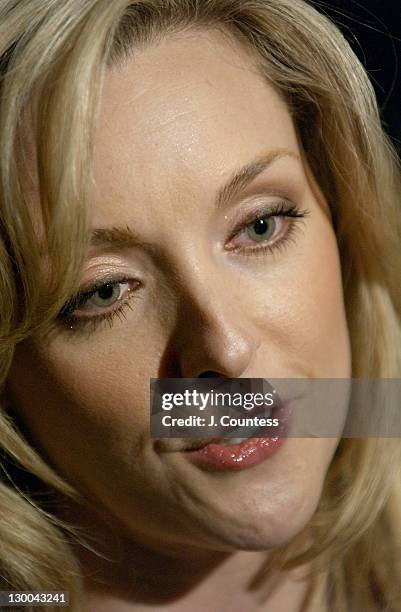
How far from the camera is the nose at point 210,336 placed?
1.97 ft

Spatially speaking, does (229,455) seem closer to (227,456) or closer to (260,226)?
(227,456)

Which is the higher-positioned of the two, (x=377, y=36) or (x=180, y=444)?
(x=377, y=36)

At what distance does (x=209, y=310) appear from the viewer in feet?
1.97

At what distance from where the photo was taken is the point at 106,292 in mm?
619

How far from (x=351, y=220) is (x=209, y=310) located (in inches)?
7.7

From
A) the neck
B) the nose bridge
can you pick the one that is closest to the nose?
the nose bridge

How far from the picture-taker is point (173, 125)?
59 cm

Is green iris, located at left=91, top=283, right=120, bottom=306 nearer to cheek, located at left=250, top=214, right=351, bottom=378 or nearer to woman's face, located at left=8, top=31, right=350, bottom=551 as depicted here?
woman's face, located at left=8, top=31, right=350, bottom=551

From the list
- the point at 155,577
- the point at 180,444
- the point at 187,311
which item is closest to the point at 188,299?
the point at 187,311

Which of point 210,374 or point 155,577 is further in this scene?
point 155,577

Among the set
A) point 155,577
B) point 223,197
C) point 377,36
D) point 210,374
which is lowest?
point 155,577

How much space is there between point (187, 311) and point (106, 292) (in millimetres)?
64

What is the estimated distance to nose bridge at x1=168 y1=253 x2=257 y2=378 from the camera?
599mm

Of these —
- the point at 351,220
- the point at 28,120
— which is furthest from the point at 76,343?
the point at 351,220
